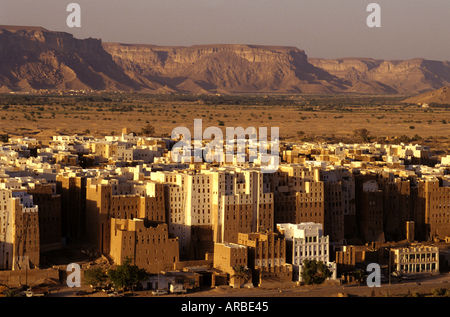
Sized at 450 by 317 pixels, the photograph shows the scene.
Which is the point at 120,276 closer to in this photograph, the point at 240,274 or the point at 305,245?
the point at 240,274

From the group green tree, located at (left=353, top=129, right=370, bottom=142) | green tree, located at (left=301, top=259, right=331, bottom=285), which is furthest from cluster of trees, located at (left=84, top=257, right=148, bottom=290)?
green tree, located at (left=353, top=129, right=370, bottom=142)

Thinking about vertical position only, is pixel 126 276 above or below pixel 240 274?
above

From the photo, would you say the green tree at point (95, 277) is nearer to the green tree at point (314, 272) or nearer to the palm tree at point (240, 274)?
the palm tree at point (240, 274)

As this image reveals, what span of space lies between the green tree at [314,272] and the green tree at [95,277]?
1154 centimetres

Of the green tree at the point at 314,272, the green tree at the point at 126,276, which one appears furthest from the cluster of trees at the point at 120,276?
the green tree at the point at 314,272

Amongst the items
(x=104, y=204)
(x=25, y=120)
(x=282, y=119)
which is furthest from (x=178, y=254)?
(x=282, y=119)

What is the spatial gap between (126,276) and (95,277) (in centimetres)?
186

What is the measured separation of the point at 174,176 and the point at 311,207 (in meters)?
9.45

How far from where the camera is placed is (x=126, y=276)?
4719 cm

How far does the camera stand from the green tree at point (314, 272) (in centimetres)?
5062

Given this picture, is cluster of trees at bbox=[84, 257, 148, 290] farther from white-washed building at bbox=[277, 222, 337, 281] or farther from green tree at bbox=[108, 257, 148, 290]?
white-washed building at bbox=[277, 222, 337, 281]

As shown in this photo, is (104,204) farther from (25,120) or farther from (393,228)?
(25,120)

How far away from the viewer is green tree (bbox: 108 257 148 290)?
155 ft

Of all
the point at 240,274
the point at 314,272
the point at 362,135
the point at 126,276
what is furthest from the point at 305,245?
the point at 362,135
